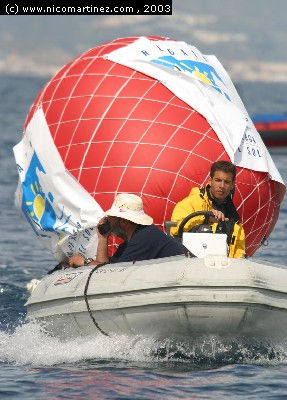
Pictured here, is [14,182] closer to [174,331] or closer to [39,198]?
[39,198]

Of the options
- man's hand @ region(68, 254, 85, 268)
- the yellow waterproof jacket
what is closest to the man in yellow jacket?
the yellow waterproof jacket

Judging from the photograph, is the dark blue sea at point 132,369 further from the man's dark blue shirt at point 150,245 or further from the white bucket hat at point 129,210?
the white bucket hat at point 129,210

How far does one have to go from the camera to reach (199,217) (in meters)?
11.3

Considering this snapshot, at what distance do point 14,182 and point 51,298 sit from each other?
16144 millimetres

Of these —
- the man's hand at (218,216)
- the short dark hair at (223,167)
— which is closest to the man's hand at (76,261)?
the man's hand at (218,216)

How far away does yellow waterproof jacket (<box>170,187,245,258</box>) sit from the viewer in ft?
37.2

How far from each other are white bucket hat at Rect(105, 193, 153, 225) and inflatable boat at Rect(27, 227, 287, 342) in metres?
0.40

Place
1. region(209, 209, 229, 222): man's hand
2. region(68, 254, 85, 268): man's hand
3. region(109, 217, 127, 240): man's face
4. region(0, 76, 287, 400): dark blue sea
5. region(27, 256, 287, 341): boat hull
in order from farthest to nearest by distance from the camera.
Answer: region(68, 254, 85, 268): man's hand < region(209, 209, 229, 222): man's hand < region(109, 217, 127, 240): man's face < region(27, 256, 287, 341): boat hull < region(0, 76, 287, 400): dark blue sea

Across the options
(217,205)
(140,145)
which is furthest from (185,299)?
(140,145)

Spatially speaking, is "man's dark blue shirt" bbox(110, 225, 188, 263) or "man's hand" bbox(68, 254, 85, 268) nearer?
"man's dark blue shirt" bbox(110, 225, 188, 263)

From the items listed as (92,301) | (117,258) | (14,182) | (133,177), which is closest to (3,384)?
(92,301)

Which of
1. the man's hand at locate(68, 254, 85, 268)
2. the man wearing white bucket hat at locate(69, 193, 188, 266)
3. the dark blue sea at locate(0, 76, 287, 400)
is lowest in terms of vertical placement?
the dark blue sea at locate(0, 76, 287, 400)

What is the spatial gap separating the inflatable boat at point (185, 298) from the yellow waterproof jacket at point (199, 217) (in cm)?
65

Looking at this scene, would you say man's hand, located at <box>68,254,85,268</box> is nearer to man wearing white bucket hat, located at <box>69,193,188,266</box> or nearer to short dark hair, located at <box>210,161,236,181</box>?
man wearing white bucket hat, located at <box>69,193,188,266</box>
